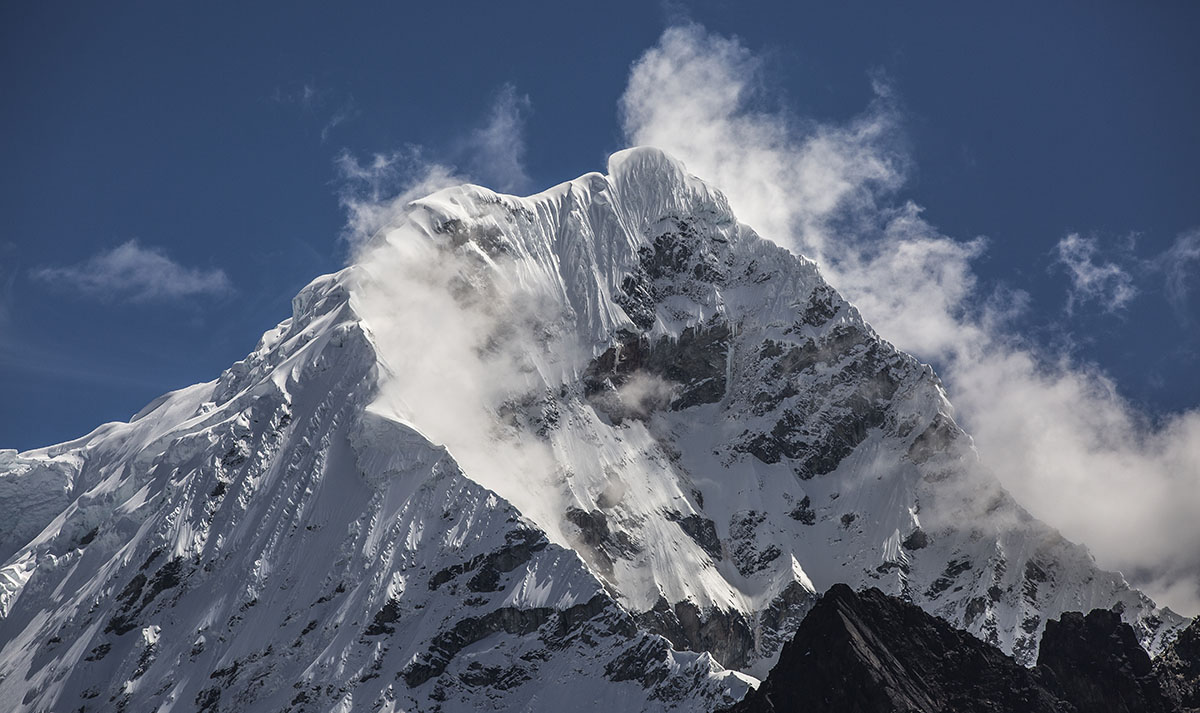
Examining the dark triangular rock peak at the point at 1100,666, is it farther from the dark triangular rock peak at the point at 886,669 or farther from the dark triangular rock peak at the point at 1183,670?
the dark triangular rock peak at the point at 886,669

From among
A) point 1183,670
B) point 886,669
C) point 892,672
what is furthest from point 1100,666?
point 886,669

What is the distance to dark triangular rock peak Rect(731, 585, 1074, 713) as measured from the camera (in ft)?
494

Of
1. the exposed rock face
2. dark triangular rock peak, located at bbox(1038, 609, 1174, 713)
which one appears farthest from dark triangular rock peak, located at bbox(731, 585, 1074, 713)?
dark triangular rock peak, located at bbox(1038, 609, 1174, 713)

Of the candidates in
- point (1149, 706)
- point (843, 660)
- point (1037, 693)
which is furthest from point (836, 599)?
point (1149, 706)

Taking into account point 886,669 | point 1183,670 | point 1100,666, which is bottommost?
point 886,669

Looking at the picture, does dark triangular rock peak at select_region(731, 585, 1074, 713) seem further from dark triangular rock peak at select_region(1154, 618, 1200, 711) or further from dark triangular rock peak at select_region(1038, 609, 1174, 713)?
dark triangular rock peak at select_region(1154, 618, 1200, 711)

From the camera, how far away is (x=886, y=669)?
153 m

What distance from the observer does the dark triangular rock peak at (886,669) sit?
150625 millimetres

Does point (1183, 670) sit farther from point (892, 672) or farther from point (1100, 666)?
point (892, 672)

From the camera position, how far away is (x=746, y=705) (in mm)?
156875

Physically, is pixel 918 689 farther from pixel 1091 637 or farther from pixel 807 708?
pixel 1091 637

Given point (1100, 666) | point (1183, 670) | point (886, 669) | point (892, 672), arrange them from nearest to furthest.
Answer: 1. point (886, 669)
2. point (892, 672)
3. point (1100, 666)
4. point (1183, 670)

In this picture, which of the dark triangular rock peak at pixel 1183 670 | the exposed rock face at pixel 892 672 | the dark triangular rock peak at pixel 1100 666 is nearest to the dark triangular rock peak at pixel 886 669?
the exposed rock face at pixel 892 672

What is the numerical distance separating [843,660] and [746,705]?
1044 centimetres
